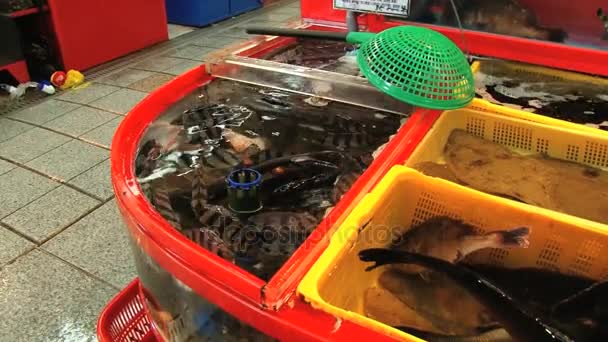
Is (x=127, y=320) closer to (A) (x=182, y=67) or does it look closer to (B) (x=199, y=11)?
(A) (x=182, y=67)

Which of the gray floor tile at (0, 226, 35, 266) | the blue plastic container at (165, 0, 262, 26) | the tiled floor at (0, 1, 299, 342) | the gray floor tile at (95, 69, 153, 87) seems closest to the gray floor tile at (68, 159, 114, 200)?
the tiled floor at (0, 1, 299, 342)

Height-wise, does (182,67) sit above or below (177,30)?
below

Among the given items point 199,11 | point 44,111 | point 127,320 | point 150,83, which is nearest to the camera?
point 127,320

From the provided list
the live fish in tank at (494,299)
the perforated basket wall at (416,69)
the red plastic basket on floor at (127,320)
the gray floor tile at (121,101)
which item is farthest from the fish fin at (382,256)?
the gray floor tile at (121,101)

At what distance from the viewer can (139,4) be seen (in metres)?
4.16

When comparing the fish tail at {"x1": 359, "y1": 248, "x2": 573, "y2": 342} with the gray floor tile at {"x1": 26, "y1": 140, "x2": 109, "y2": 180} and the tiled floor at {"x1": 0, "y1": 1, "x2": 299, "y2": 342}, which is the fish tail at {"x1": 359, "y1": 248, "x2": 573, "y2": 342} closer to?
the tiled floor at {"x1": 0, "y1": 1, "x2": 299, "y2": 342}

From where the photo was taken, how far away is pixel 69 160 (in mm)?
2672

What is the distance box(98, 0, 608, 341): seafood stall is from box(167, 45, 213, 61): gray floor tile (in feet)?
8.05

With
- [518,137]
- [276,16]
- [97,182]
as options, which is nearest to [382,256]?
[518,137]

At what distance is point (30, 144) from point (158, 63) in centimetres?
146

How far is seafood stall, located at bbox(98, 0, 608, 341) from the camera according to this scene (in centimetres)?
85

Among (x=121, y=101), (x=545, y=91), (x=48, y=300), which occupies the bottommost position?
(x=48, y=300)

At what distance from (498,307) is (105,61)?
154 inches

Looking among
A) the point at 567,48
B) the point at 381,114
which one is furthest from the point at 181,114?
the point at 567,48
